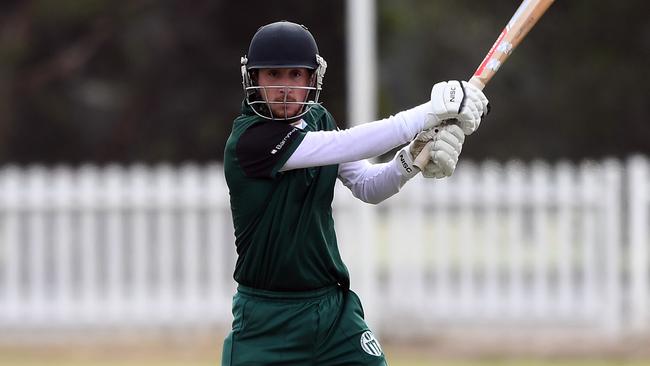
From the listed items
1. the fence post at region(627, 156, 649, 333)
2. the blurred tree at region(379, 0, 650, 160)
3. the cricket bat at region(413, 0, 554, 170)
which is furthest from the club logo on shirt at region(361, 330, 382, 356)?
the blurred tree at region(379, 0, 650, 160)

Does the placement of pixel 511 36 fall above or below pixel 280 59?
above

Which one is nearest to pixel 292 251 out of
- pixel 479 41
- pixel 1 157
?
pixel 1 157

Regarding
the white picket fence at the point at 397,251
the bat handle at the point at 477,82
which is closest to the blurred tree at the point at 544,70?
the white picket fence at the point at 397,251

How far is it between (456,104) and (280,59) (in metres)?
0.60

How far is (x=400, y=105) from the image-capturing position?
72.8 feet

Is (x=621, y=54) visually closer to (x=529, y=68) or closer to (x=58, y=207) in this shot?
(x=529, y=68)

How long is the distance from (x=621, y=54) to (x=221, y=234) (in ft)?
21.1

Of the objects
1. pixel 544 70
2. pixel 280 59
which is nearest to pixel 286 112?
pixel 280 59

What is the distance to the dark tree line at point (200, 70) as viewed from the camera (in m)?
16.1

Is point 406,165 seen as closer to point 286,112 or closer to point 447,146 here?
point 447,146

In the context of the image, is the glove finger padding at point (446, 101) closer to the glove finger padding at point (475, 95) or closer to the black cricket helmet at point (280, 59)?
the glove finger padding at point (475, 95)

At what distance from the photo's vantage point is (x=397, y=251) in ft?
37.2

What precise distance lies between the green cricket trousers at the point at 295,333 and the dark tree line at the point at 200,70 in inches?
452

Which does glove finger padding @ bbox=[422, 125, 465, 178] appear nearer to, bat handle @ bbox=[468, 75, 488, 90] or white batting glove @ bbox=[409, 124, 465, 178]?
white batting glove @ bbox=[409, 124, 465, 178]
